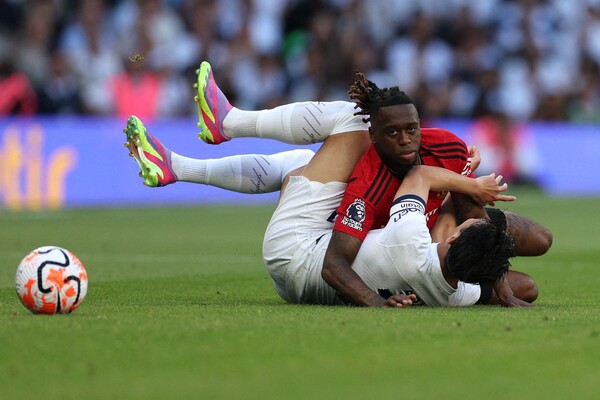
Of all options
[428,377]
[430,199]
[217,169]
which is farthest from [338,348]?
[217,169]

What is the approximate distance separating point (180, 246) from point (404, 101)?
593 centimetres

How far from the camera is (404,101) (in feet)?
24.7

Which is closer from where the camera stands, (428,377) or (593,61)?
(428,377)

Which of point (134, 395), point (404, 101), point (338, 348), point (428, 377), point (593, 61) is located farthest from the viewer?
point (593, 61)

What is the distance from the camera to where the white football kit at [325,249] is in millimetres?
7184

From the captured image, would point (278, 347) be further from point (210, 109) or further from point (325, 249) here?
point (210, 109)

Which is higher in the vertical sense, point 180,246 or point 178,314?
point 178,314

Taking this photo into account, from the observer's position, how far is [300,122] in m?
8.12

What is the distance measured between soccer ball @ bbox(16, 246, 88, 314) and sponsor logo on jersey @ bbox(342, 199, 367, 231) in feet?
5.59

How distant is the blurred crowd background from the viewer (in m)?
19.1

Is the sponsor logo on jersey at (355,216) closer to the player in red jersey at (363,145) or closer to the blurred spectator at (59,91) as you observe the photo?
the player in red jersey at (363,145)

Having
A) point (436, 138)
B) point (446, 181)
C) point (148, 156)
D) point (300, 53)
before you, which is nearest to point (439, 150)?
point (436, 138)

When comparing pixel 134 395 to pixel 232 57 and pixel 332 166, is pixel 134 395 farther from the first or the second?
pixel 232 57

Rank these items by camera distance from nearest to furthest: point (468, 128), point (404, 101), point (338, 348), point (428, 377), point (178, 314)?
point (428, 377) < point (338, 348) < point (178, 314) < point (404, 101) < point (468, 128)
